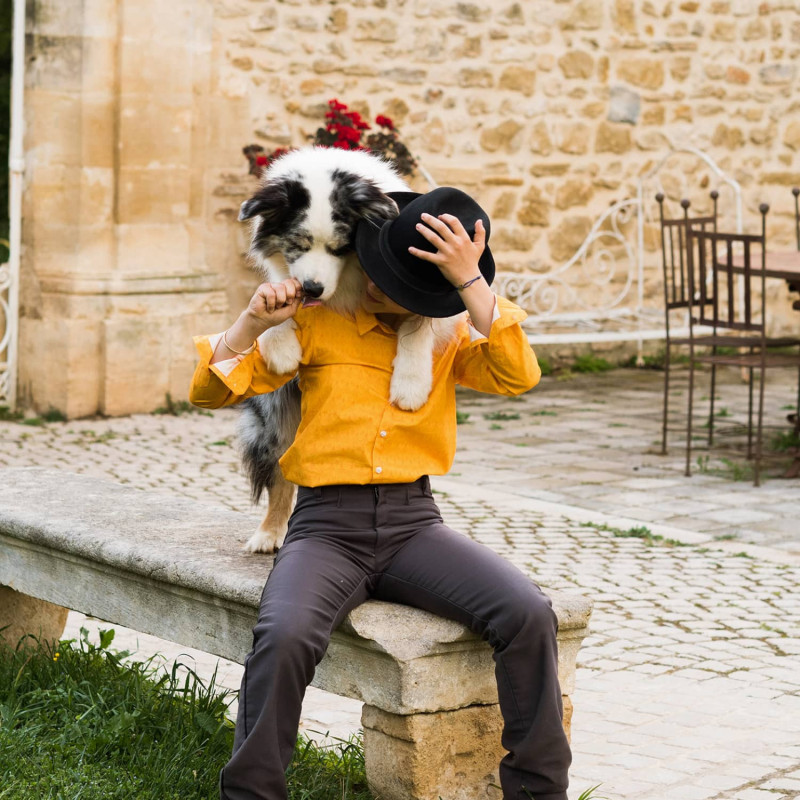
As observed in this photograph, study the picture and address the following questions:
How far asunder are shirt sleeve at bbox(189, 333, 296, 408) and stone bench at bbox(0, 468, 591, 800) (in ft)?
1.37

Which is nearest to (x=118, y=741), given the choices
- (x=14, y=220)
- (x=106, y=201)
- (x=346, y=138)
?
(x=106, y=201)

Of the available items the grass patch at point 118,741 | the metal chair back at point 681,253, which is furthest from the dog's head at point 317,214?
the metal chair back at point 681,253

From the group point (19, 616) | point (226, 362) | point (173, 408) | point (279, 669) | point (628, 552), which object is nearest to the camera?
point (279, 669)

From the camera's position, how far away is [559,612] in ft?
9.88

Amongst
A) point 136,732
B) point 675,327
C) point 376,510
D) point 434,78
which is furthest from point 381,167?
point 675,327

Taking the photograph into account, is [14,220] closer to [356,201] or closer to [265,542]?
[265,542]

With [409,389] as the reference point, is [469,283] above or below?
above

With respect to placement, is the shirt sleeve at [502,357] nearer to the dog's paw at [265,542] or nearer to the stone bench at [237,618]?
the stone bench at [237,618]

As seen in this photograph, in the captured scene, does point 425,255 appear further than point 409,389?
No

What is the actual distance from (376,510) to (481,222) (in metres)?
0.71

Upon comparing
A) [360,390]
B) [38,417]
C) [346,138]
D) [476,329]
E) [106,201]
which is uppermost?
[346,138]

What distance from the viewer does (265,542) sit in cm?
353

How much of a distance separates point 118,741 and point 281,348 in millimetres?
1060

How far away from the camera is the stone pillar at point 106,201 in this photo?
8.72 metres
